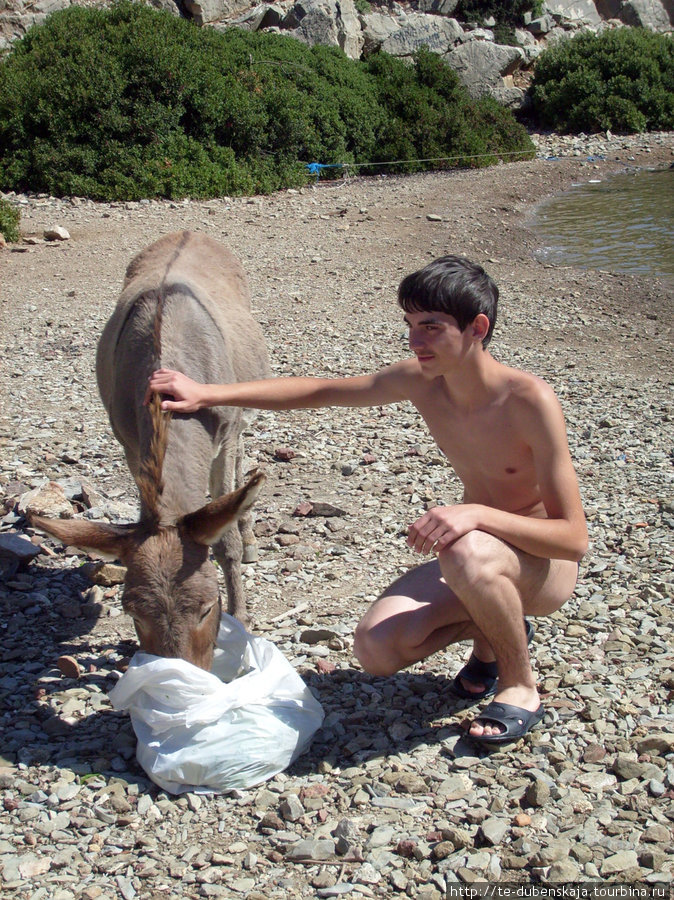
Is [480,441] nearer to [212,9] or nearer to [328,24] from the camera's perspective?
[328,24]

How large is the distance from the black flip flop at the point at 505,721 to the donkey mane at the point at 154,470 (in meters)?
1.68

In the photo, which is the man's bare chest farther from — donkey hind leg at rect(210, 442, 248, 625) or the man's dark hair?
donkey hind leg at rect(210, 442, 248, 625)

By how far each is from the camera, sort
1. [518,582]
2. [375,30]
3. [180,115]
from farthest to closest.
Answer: [375,30], [180,115], [518,582]

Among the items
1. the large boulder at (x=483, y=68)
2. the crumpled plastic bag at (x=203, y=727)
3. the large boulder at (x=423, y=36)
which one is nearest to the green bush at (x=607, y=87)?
the large boulder at (x=483, y=68)

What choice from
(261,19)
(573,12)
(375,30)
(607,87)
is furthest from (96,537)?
(573,12)

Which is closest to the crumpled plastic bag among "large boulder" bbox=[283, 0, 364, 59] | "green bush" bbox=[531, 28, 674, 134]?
"large boulder" bbox=[283, 0, 364, 59]

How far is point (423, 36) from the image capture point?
33.8 metres

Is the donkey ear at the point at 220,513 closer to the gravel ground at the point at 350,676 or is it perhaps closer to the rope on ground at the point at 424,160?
the gravel ground at the point at 350,676

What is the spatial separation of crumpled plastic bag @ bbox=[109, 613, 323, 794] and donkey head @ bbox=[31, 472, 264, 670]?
0.12 meters

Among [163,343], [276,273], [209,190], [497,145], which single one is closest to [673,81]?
[497,145]

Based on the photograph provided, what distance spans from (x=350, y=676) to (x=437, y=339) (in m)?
1.83

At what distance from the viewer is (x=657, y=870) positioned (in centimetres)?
298

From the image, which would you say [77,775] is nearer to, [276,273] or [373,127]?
[276,273]

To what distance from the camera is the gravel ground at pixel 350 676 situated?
3.16 meters
